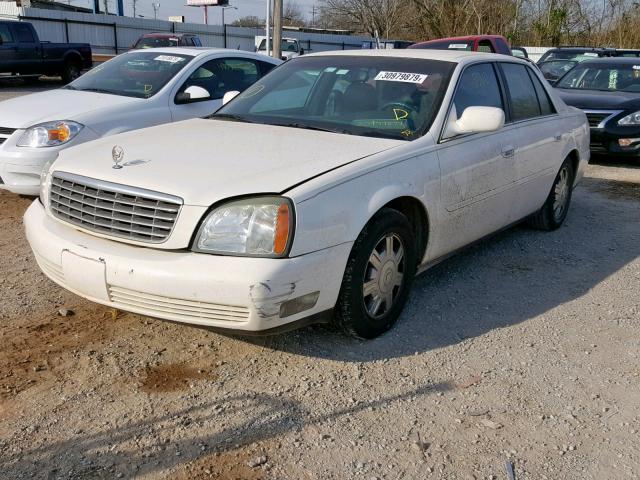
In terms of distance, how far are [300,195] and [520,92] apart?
290 cm

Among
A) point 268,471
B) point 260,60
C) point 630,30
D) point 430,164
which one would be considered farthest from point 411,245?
point 630,30

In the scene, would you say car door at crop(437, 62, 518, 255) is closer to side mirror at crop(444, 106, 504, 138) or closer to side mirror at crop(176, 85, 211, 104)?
side mirror at crop(444, 106, 504, 138)

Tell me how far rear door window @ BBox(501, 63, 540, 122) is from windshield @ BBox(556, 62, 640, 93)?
6.13 metres

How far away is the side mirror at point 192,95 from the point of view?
21.8 feet

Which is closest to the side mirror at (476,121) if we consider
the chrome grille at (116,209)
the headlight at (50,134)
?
the chrome grille at (116,209)

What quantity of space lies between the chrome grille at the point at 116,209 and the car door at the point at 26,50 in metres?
17.7

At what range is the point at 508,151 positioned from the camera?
15.7 ft

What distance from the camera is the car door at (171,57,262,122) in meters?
6.80

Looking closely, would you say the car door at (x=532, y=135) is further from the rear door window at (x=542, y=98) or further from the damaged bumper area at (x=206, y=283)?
the damaged bumper area at (x=206, y=283)

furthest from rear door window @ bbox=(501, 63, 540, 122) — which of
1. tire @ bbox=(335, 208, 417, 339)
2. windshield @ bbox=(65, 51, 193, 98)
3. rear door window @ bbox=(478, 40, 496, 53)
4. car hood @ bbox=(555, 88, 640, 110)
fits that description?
rear door window @ bbox=(478, 40, 496, 53)

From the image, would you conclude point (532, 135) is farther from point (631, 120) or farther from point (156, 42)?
point (156, 42)

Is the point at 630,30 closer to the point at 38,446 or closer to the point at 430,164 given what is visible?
the point at 430,164

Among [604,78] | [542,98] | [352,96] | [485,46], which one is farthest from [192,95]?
[485,46]

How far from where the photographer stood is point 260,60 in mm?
7910
